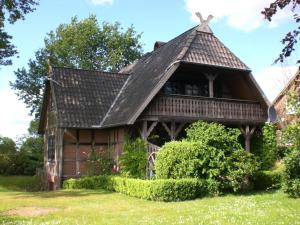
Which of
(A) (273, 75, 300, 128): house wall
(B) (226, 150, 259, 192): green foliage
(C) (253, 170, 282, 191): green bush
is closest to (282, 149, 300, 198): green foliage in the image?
(A) (273, 75, 300, 128): house wall

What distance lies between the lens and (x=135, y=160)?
20031 mm

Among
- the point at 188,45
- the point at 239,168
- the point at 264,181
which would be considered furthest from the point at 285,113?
the point at 188,45

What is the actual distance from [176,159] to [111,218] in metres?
5.72

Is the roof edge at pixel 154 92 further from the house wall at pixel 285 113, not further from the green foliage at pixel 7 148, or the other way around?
the green foliage at pixel 7 148

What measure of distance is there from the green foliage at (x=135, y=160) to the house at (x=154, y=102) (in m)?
0.43

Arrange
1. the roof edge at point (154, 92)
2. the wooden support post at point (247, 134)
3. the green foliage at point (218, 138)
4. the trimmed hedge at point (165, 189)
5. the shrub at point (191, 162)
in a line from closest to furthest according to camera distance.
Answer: the trimmed hedge at point (165, 189)
the shrub at point (191, 162)
the green foliage at point (218, 138)
the roof edge at point (154, 92)
the wooden support post at point (247, 134)

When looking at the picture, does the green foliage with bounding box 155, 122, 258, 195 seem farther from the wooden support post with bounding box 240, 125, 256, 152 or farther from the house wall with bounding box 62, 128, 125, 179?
the house wall with bounding box 62, 128, 125, 179

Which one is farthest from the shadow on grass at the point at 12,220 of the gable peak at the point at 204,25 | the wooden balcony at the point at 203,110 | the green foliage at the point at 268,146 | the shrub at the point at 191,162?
the green foliage at the point at 268,146

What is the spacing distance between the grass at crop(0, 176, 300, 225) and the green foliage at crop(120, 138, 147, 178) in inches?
128

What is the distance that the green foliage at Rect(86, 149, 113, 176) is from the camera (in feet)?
74.9

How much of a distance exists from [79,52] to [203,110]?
30616mm

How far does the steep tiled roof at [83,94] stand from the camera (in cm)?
2290

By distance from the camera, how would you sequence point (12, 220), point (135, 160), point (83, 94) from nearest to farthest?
point (12, 220) < point (135, 160) < point (83, 94)

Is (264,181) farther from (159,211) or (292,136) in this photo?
(159,211)
